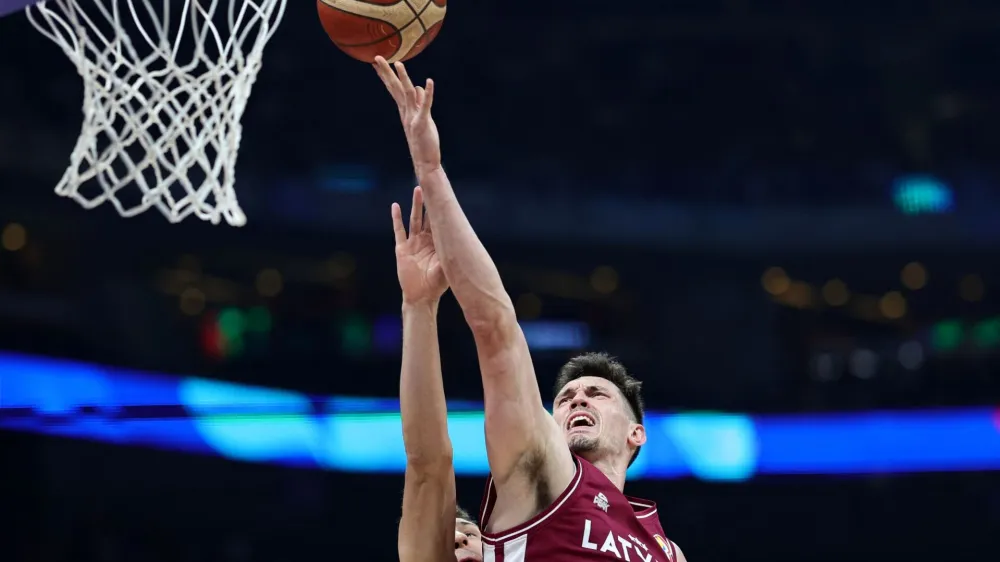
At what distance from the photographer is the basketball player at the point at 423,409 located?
282 centimetres

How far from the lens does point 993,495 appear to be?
7.88 m

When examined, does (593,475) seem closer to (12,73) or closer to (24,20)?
(24,20)

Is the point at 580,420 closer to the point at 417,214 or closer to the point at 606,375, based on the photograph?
the point at 606,375

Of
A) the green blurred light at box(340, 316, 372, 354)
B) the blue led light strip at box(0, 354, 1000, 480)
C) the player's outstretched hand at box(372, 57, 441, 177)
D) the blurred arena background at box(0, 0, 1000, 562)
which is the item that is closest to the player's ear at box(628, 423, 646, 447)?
the player's outstretched hand at box(372, 57, 441, 177)

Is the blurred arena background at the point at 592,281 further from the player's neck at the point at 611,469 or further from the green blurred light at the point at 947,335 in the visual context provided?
the player's neck at the point at 611,469

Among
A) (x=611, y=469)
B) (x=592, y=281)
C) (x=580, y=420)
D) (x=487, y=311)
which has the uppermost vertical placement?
(x=592, y=281)

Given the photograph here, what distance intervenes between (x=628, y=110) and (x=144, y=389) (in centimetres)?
560

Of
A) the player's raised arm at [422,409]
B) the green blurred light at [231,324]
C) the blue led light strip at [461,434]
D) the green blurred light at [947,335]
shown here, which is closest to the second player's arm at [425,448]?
the player's raised arm at [422,409]

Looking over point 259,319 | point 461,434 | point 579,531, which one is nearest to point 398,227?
point 579,531

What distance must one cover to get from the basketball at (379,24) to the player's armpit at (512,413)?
2.47ft

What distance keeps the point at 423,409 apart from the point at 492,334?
0.34 meters

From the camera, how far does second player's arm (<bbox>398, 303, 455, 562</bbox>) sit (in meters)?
2.83

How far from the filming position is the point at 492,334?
2.62 metres

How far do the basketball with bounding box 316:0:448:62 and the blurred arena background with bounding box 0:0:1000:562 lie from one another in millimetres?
4791
